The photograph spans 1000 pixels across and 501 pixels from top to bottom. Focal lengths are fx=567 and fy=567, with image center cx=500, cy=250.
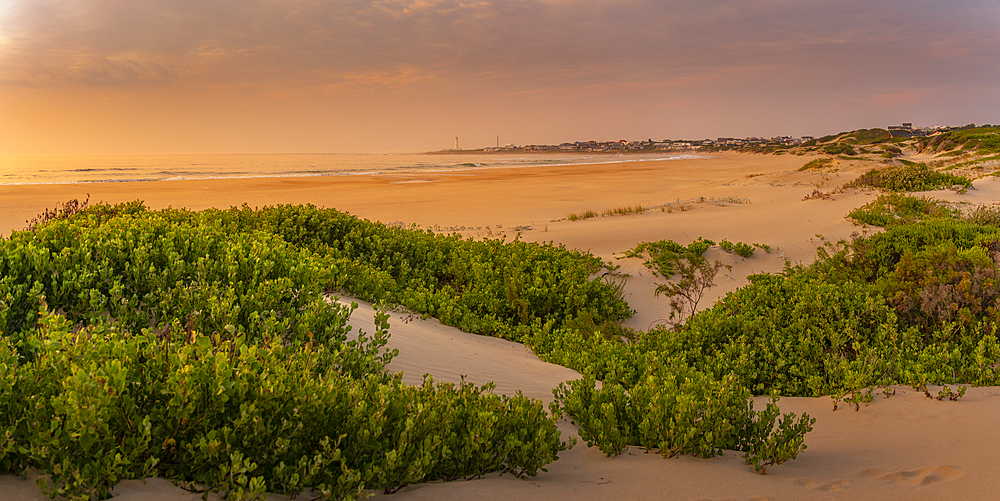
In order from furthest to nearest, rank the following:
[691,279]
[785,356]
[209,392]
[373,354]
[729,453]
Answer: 1. [691,279]
2. [785,356]
3. [373,354]
4. [729,453]
5. [209,392]

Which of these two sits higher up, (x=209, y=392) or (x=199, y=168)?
(x=199, y=168)

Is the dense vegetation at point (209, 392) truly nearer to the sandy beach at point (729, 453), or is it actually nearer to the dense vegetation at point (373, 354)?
the dense vegetation at point (373, 354)

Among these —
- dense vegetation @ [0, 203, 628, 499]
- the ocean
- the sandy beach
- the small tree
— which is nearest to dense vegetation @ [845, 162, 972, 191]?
the sandy beach

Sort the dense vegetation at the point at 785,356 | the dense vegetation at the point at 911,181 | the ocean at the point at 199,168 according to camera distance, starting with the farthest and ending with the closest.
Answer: the ocean at the point at 199,168, the dense vegetation at the point at 911,181, the dense vegetation at the point at 785,356

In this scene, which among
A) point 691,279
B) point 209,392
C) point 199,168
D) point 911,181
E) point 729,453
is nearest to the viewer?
point 209,392

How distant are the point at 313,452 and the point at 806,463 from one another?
2863 millimetres

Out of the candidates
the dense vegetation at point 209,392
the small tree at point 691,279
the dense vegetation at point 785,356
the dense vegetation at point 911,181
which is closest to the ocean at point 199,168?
the dense vegetation at point 911,181

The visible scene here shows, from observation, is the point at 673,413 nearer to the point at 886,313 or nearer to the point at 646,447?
the point at 646,447

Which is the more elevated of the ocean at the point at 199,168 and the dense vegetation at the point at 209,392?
the ocean at the point at 199,168

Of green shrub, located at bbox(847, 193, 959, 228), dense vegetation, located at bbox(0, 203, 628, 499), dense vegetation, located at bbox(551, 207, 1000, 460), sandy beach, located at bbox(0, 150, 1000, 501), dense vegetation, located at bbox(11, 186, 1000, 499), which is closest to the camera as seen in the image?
dense vegetation, located at bbox(0, 203, 628, 499)

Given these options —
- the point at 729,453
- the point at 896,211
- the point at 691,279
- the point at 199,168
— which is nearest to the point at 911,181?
the point at 896,211

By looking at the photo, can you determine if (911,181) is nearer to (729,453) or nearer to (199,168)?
(729,453)

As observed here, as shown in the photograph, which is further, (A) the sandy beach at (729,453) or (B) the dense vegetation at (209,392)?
(A) the sandy beach at (729,453)

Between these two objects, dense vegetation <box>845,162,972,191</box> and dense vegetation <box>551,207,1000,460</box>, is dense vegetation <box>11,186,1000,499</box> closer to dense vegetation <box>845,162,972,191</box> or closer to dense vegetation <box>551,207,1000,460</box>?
dense vegetation <box>551,207,1000,460</box>
